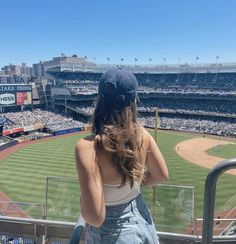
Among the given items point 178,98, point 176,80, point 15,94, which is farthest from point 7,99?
point 176,80

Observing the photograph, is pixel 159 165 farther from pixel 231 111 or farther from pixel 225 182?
pixel 231 111

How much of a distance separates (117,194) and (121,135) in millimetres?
397

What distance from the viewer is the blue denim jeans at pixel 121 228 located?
2.23m

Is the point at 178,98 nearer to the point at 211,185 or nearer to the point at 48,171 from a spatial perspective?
the point at 48,171

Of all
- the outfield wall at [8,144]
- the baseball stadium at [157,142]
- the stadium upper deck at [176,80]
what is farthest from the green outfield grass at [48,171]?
the stadium upper deck at [176,80]

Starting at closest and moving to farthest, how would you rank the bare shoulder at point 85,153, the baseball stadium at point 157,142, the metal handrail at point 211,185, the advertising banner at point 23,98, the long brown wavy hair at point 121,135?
1. the metal handrail at point 211,185
2. the bare shoulder at point 85,153
3. the long brown wavy hair at point 121,135
4. the baseball stadium at point 157,142
5. the advertising banner at point 23,98

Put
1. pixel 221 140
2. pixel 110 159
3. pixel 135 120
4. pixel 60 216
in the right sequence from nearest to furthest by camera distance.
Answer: pixel 110 159 → pixel 135 120 → pixel 60 216 → pixel 221 140

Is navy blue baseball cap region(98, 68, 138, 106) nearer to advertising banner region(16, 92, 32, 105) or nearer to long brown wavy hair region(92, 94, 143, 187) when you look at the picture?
long brown wavy hair region(92, 94, 143, 187)

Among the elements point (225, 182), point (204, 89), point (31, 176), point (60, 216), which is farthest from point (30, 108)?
point (60, 216)

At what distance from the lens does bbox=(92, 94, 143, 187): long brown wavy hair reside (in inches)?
85.8

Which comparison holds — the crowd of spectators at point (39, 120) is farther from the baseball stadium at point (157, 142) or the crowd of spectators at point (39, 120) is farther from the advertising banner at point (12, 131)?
the advertising banner at point (12, 131)

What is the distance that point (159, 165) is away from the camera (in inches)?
102

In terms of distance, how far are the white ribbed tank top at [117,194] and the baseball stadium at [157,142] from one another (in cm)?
39

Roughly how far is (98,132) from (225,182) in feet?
75.0
